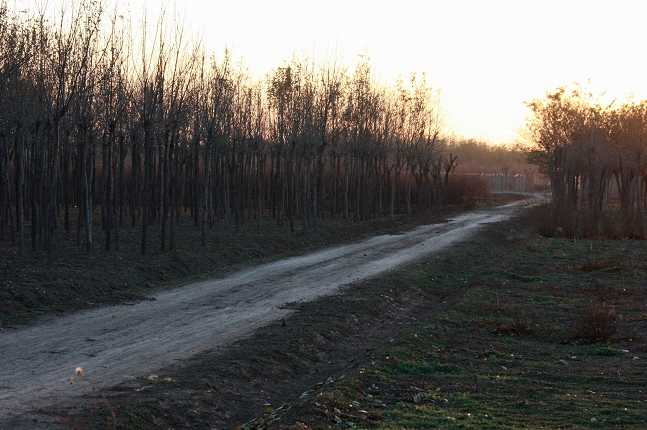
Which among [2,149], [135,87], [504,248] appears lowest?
[504,248]

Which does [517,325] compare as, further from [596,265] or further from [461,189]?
[461,189]

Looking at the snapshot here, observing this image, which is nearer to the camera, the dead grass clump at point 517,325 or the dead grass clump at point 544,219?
the dead grass clump at point 517,325

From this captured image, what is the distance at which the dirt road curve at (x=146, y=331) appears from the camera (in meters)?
7.09

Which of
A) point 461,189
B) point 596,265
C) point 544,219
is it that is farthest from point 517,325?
point 461,189

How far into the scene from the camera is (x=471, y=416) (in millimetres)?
6359

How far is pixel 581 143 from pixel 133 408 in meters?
31.5

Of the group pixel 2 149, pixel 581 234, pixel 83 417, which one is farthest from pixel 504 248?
pixel 83 417

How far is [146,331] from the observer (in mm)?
9789

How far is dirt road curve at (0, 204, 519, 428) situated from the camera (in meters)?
7.09

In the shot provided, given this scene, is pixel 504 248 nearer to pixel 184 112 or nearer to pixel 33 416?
pixel 184 112

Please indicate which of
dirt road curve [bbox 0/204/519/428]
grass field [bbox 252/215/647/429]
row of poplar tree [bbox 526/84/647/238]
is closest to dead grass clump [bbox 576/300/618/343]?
grass field [bbox 252/215/647/429]

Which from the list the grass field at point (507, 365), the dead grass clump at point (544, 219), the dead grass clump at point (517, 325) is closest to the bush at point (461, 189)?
the dead grass clump at point (544, 219)

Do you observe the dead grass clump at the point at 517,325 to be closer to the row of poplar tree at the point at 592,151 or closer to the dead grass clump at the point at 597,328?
the dead grass clump at the point at 597,328

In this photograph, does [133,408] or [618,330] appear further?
[618,330]
